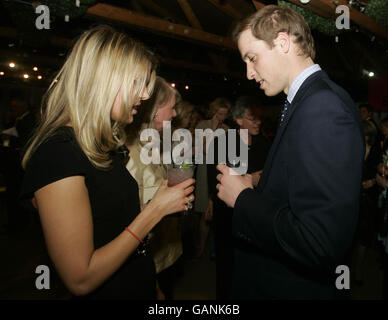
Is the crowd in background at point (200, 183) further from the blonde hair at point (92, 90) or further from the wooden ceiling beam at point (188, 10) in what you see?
the wooden ceiling beam at point (188, 10)

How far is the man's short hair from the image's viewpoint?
49.6 inches

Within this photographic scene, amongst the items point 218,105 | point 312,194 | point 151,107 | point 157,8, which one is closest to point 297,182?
point 312,194

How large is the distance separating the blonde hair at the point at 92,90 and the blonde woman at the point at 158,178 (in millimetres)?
903

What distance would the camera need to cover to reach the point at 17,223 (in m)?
4.70

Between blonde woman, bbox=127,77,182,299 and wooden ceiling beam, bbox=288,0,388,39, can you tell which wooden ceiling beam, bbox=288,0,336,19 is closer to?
wooden ceiling beam, bbox=288,0,388,39

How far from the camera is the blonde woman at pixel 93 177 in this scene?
0.98 metres

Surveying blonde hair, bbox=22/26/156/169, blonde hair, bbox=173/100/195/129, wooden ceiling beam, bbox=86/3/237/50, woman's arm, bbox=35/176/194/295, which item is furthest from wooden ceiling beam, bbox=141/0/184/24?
woman's arm, bbox=35/176/194/295

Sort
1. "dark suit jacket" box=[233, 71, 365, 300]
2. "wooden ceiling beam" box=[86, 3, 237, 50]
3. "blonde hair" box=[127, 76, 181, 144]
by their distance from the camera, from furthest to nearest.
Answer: "wooden ceiling beam" box=[86, 3, 237, 50], "blonde hair" box=[127, 76, 181, 144], "dark suit jacket" box=[233, 71, 365, 300]

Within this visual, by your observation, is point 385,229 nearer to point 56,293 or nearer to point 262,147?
point 262,147

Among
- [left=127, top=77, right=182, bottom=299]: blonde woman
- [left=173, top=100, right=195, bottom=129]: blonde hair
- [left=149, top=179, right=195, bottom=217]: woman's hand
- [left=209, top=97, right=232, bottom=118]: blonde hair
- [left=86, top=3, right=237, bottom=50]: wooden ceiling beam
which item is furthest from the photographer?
[left=209, top=97, right=232, bottom=118]: blonde hair

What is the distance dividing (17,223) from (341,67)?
35.4 ft

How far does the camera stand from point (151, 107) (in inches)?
93.9

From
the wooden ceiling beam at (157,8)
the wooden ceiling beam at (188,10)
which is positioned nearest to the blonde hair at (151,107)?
the wooden ceiling beam at (188,10)

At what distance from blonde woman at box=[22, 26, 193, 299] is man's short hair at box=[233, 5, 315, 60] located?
542mm
